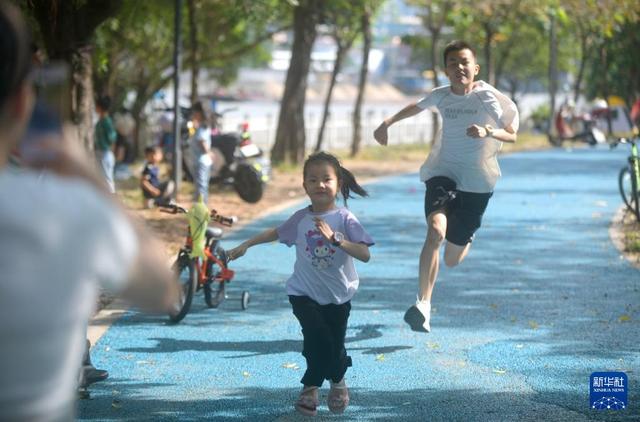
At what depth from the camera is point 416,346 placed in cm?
821

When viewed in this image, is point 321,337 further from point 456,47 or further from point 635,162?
point 635,162

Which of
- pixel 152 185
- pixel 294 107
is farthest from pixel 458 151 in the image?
pixel 294 107

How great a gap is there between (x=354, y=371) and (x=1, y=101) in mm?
5152

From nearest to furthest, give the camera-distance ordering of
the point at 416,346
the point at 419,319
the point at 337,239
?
the point at 337,239 < the point at 419,319 < the point at 416,346

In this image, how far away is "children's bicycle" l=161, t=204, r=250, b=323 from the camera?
29.1 feet


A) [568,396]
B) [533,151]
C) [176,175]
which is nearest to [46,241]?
[568,396]

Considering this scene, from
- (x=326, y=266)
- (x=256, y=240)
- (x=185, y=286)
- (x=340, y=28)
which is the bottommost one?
(x=185, y=286)

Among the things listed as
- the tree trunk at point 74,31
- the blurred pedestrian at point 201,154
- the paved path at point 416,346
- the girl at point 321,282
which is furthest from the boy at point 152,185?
the girl at point 321,282

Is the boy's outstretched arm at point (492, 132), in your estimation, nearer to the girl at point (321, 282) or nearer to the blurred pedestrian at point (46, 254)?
the girl at point (321, 282)

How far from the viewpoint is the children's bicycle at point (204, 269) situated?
8859 mm

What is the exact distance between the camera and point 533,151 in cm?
3569

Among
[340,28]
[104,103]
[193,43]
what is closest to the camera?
[104,103]

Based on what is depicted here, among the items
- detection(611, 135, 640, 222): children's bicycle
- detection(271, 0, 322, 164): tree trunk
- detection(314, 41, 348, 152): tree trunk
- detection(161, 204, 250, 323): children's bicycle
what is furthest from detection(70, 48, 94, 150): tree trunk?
detection(314, 41, 348, 152): tree trunk

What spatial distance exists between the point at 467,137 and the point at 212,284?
2.30 meters
